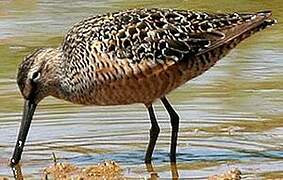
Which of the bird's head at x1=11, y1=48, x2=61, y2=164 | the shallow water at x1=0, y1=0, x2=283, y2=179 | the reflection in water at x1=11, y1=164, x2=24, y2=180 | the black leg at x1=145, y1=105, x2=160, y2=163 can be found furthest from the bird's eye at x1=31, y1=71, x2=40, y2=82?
the black leg at x1=145, y1=105, x2=160, y2=163

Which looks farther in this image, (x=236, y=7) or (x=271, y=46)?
(x=236, y=7)

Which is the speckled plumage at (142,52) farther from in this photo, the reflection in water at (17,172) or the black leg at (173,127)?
the reflection in water at (17,172)

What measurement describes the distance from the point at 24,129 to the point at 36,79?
0.38m

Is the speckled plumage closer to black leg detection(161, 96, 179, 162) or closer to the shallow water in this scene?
black leg detection(161, 96, 179, 162)

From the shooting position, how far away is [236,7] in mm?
15109

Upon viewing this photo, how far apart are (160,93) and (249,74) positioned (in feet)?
8.56

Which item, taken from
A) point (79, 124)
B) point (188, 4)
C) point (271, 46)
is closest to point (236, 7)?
point (188, 4)

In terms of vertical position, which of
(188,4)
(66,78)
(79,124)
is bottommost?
(188,4)

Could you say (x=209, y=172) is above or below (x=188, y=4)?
above

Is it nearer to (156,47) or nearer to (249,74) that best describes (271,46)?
(249,74)

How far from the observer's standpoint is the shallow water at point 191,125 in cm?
914

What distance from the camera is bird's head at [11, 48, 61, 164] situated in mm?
9438

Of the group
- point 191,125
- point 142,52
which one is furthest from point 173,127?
point 142,52

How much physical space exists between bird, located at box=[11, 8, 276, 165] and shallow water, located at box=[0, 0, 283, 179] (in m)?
0.22
